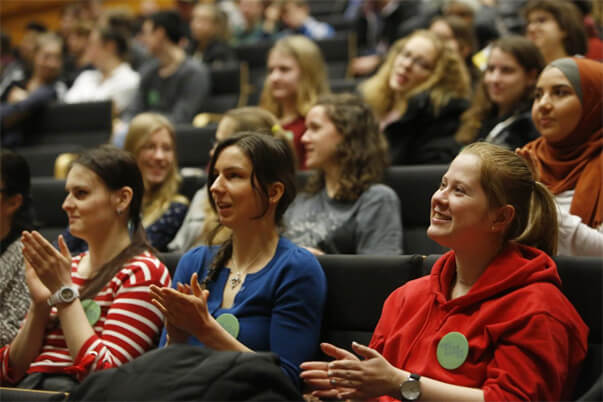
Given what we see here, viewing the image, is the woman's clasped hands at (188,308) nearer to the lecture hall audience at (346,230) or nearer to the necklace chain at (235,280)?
the lecture hall audience at (346,230)

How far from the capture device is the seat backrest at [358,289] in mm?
1266

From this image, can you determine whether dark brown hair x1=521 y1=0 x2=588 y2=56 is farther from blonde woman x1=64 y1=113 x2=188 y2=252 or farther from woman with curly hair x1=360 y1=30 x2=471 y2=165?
blonde woman x1=64 y1=113 x2=188 y2=252

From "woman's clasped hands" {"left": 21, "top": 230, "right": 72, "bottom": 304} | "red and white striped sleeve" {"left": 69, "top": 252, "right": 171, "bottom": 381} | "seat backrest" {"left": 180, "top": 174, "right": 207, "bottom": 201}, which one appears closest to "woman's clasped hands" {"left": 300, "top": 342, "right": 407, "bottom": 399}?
"red and white striped sleeve" {"left": 69, "top": 252, "right": 171, "bottom": 381}

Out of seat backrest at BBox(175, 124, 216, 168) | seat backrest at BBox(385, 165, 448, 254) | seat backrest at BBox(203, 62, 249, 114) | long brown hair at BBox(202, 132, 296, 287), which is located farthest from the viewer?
seat backrest at BBox(203, 62, 249, 114)

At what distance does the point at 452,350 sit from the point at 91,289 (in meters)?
0.74

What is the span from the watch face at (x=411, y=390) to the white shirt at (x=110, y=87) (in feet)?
8.44

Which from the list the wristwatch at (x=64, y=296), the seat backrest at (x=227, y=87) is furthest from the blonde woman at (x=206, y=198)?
the seat backrest at (x=227, y=87)

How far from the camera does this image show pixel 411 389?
3.27 feet

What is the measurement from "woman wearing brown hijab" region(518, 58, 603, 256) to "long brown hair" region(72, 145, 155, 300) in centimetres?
79

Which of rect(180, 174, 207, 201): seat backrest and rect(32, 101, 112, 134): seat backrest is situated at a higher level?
rect(32, 101, 112, 134): seat backrest

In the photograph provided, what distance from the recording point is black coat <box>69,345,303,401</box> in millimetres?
890

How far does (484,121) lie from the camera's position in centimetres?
202

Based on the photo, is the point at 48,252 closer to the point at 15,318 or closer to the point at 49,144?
the point at 15,318

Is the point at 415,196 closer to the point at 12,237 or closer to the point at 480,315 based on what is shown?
the point at 480,315
